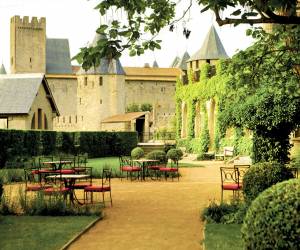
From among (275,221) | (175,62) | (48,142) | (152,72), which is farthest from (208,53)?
(175,62)

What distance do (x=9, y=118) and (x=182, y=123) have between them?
15.7 meters

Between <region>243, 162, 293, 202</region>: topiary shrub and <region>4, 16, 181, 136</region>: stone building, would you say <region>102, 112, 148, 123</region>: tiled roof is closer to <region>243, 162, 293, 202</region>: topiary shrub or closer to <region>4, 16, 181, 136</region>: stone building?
<region>4, 16, 181, 136</region>: stone building

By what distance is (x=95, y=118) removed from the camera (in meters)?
71.8

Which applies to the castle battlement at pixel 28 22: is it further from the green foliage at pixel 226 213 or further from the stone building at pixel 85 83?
the green foliage at pixel 226 213

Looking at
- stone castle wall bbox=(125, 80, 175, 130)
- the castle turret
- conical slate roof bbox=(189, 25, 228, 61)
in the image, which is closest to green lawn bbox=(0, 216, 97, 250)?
the castle turret

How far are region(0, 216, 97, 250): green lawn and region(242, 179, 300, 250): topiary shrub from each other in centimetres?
484

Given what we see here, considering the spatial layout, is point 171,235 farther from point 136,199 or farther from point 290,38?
point 136,199

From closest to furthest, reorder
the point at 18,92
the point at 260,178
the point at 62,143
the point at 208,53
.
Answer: the point at 260,178 < the point at 62,143 < the point at 18,92 < the point at 208,53

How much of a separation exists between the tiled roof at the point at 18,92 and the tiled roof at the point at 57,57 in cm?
4574

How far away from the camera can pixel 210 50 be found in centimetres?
5775

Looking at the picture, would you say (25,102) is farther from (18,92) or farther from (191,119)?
(191,119)

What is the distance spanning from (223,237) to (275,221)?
491cm

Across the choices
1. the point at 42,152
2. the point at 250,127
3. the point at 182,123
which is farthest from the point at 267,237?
the point at 182,123

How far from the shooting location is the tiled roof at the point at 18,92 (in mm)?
41281
